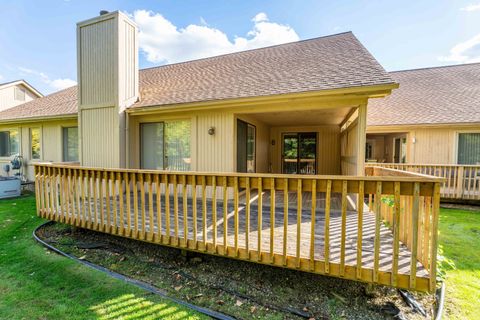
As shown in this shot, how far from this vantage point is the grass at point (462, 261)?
2.47 m

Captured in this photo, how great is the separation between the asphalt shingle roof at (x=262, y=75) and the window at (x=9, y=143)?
40.8 inches

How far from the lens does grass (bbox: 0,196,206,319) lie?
2.35 meters

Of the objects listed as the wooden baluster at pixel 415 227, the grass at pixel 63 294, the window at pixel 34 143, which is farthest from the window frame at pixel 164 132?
the window at pixel 34 143

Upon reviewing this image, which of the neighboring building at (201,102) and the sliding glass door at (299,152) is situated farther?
the sliding glass door at (299,152)

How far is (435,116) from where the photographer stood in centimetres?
865

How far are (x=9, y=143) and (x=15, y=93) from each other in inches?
288

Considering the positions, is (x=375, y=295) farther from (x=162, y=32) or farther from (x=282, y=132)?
(x=162, y=32)

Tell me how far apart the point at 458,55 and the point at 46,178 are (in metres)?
53.7

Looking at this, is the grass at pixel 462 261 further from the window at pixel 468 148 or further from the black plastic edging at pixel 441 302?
the window at pixel 468 148

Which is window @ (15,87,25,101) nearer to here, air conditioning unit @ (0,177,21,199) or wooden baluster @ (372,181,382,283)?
air conditioning unit @ (0,177,21,199)

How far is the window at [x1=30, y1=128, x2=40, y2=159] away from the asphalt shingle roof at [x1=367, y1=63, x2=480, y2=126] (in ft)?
46.5

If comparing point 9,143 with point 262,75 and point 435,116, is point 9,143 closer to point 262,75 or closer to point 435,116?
point 262,75

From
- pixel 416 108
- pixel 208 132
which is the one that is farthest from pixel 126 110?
pixel 416 108

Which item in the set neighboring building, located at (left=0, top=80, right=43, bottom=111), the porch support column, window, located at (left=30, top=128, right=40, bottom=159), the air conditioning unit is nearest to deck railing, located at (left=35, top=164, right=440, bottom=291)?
the porch support column
